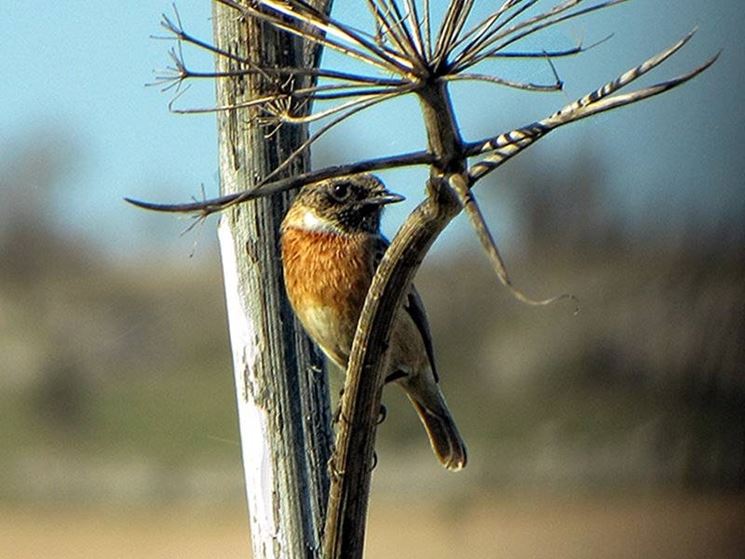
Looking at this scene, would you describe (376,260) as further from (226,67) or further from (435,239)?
(435,239)

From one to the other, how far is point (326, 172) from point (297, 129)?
15.3 inches

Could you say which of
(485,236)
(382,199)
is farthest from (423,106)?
(382,199)

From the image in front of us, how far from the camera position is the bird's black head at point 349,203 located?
1.93 meters

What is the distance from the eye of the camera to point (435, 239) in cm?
124

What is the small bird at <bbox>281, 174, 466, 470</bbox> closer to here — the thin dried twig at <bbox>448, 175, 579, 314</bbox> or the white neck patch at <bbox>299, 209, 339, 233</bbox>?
the white neck patch at <bbox>299, 209, 339, 233</bbox>

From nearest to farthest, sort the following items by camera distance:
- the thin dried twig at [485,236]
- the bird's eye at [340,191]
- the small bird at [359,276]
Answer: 1. the thin dried twig at [485,236]
2. the small bird at [359,276]
3. the bird's eye at [340,191]

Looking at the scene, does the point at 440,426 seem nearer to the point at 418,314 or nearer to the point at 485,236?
the point at 418,314

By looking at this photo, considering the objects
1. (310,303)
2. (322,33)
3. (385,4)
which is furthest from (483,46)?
(310,303)

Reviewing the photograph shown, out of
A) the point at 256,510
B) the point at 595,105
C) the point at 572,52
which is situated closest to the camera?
the point at 595,105

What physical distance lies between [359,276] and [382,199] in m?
0.12

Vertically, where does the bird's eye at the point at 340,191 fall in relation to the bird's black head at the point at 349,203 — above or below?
above

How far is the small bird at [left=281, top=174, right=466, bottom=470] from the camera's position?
1855 millimetres

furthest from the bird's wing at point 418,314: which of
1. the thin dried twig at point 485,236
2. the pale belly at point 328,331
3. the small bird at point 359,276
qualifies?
the thin dried twig at point 485,236

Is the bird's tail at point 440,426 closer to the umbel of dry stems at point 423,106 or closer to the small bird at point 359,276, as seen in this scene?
the small bird at point 359,276
